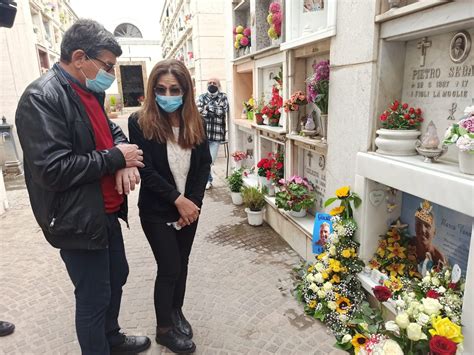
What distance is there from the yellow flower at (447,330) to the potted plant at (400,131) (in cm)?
111

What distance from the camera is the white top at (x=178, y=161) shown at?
7.06ft

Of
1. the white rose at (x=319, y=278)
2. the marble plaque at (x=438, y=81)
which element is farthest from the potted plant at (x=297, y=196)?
the marble plaque at (x=438, y=81)

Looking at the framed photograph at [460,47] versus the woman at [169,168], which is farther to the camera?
the woman at [169,168]

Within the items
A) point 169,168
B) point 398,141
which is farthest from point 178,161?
point 398,141

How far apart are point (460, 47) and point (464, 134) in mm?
616

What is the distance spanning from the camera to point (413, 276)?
8.10 ft

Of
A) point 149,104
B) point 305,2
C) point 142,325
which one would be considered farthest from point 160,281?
point 305,2

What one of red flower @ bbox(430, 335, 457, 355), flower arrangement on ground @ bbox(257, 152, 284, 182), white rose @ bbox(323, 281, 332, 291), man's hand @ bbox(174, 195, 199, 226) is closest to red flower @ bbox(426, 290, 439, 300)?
red flower @ bbox(430, 335, 457, 355)

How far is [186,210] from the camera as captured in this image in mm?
2131

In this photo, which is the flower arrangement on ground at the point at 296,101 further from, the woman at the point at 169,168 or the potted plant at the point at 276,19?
the woman at the point at 169,168

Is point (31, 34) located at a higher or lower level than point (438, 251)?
higher

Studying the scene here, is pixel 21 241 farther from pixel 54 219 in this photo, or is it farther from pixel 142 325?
pixel 54 219

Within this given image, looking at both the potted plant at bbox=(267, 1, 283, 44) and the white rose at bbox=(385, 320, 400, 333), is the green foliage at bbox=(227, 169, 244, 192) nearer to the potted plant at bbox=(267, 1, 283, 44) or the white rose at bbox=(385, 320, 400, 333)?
the potted plant at bbox=(267, 1, 283, 44)

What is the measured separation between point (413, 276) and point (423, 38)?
1.69 metres
